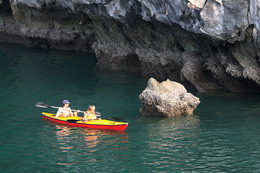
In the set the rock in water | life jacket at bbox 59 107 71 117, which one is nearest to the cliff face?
the rock in water

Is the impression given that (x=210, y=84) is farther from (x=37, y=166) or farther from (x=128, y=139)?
(x=37, y=166)

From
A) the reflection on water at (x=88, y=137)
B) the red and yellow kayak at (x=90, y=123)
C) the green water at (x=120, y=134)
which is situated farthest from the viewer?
the red and yellow kayak at (x=90, y=123)

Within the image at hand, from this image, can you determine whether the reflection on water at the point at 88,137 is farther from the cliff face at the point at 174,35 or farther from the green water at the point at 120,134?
the cliff face at the point at 174,35

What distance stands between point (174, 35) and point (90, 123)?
38.9 feet

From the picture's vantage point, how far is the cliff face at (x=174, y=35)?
28891 millimetres

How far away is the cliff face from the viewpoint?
28.9 metres

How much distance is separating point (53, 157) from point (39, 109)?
8.11 metres

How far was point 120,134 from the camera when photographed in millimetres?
24969

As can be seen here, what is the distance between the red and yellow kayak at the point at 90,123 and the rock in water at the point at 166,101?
2.63 metres

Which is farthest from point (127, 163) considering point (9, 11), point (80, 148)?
point (9, 11)

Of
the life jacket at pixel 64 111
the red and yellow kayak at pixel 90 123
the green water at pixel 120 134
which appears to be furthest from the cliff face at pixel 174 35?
the life jacket at pixel 64 111

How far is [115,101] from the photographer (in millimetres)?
31375

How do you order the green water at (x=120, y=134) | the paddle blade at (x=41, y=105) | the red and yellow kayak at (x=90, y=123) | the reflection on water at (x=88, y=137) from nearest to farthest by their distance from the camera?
the green water at (x=120, y=134) < the reflection on water at (x=88, y=137) < the red and yellow kayak at (x=90, y=123) < the paddle blade at (x=41, y=105)

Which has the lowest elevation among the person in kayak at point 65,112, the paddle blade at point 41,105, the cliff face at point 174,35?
the person in kayak at point 65,112
